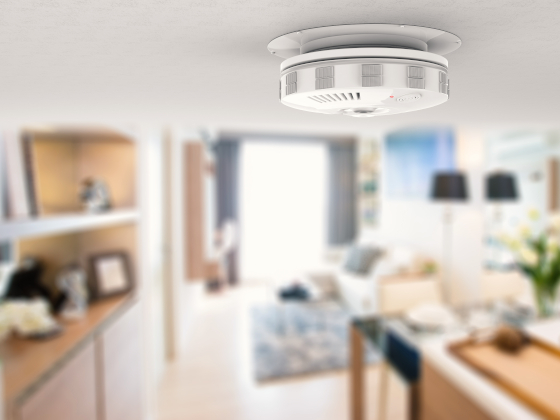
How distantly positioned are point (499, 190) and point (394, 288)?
148 centimetres

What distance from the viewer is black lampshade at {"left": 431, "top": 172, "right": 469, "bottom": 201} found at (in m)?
2.95

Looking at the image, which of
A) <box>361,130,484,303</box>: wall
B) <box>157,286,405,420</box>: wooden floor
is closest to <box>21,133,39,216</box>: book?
<box>157,286,405,420</box>: wooden floor

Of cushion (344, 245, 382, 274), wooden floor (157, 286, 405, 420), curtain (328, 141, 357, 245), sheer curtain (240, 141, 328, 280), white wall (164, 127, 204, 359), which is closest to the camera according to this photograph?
wooden floor (157, 286, 405, 420)

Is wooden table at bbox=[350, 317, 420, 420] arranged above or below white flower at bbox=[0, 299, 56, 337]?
below

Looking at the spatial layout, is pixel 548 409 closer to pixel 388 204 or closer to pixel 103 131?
pixel 103 131

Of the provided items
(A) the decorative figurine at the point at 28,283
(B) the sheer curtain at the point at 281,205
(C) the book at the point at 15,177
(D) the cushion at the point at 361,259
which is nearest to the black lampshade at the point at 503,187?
(D) the cushion at the point at 361,259

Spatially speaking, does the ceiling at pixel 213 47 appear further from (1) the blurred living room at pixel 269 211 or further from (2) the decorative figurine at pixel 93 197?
(2) the decorative figurine at pixel 93 197

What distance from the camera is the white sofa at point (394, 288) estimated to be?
3510 mm

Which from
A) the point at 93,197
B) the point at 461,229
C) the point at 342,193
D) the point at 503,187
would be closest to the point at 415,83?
the point at 93,197

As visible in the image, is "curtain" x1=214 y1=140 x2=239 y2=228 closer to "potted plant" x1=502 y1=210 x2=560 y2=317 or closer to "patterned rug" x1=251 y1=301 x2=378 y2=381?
"patterned rug" x1=251 y1=301 x2=378 y2=381

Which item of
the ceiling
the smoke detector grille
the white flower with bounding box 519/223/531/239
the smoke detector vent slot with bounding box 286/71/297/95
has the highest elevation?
the ceiling

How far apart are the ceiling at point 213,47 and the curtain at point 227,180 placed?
517cm

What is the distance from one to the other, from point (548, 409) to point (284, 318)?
3.45m

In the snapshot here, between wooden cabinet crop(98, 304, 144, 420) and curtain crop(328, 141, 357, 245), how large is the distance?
14.8 ft
